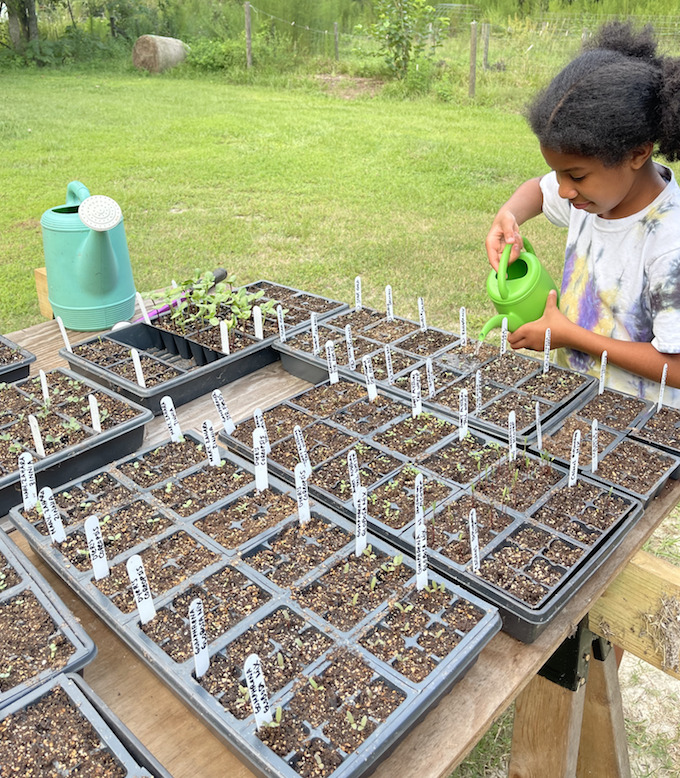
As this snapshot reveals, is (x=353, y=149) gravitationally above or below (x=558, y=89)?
below

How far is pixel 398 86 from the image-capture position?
9.46m

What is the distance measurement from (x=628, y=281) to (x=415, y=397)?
644 mm

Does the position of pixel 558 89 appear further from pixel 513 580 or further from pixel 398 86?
pixel 398 86

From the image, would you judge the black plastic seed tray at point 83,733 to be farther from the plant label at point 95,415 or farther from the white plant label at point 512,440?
the white plant label at point 512,440

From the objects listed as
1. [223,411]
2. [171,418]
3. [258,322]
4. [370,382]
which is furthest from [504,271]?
[171,418]

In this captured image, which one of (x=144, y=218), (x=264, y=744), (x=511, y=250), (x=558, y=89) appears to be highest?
(x=558, y=89)

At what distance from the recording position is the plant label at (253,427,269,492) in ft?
4.35

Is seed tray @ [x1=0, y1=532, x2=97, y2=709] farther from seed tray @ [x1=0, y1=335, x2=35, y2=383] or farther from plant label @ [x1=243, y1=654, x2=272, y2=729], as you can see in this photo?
seed tray @ [x1=0, y1=335, x2=35, y2=383]

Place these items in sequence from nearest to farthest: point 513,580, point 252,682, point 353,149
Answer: point 252,682 → point 513,580 → point 353,149

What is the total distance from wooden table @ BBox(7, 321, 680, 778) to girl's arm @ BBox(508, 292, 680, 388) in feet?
0.99

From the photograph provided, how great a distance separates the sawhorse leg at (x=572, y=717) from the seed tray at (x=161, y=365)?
3.59 feet

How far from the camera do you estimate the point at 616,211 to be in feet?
5.77

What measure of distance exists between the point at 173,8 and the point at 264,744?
595 inches

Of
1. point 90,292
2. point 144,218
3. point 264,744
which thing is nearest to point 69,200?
point 90,292
